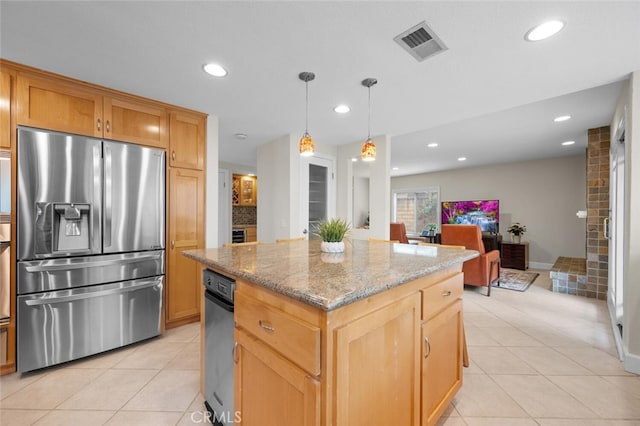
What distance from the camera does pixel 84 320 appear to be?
2131mm

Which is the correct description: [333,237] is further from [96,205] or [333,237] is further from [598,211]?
[598,211]

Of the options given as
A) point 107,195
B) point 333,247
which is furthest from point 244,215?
point 333,247

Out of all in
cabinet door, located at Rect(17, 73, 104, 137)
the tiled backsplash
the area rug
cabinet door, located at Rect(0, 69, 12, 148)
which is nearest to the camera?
cabinet door, located at Rect(0, 69, 12, 148)

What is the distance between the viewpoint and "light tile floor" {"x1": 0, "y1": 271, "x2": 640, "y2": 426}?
1.56 metres

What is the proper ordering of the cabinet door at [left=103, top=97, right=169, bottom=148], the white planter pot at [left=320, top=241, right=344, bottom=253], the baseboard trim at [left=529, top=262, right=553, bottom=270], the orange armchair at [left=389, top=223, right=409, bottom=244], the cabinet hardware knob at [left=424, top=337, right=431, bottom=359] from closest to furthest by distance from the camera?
the cabinet hardware knob at [left=424, top=337, right=431, bottom=359], the white planter pot at [left=320, top=241, right=344, bottom=253], the cabinet door at [left=103, top=97, right=169, bottom=148], the orange armchair at [left=389, top=223, right=409, bottom=244], the baseboard trim at [left=529, top=262, right=553, bottom=270]

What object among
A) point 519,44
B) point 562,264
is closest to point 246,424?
point 519,44

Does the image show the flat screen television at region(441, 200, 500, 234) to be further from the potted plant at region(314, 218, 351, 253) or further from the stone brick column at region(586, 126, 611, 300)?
the potted plant at region(314, 218, 351, 253)

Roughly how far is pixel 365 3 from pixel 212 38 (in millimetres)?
984

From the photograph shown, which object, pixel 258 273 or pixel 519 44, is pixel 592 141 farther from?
pixel 258 273

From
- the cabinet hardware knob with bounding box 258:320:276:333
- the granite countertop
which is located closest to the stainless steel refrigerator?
the granite countertop

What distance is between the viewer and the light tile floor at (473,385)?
1560mm

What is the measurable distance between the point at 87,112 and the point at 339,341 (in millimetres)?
2831

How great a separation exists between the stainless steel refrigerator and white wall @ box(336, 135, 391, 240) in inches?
107

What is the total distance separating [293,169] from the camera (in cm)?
384
